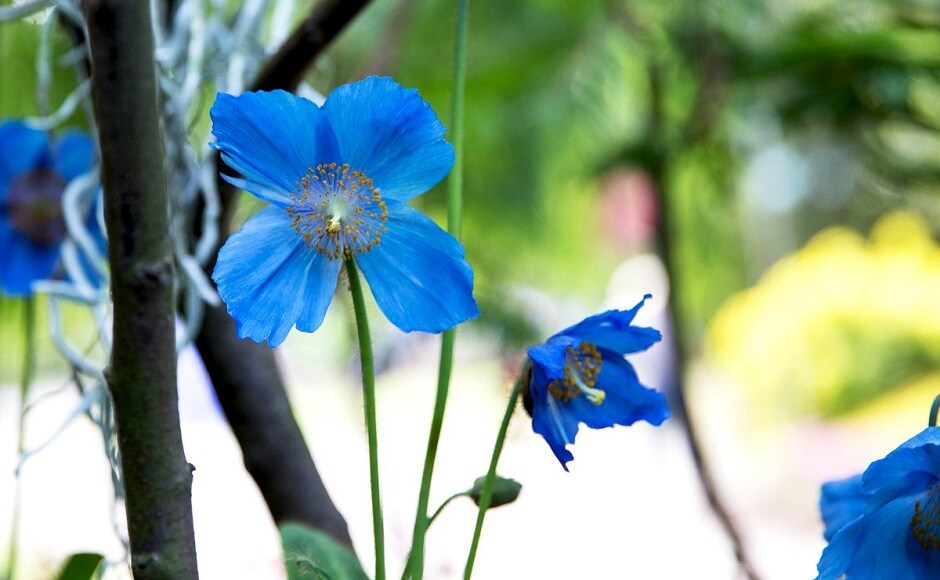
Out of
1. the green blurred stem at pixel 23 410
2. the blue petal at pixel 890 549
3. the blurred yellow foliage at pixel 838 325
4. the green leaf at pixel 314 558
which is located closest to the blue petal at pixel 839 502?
the blue petal at pixel 890 549

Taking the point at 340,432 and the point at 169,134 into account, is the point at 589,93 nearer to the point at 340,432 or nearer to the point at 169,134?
the point at 169,134

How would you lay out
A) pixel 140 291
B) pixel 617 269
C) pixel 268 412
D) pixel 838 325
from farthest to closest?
pixel 617 269 < pixel 838 325 < pixel 268 412 < pixel 140 291

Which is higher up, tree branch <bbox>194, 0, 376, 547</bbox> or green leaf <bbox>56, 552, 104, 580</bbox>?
tree branch <bbox>194, 0, 376, 547</bbox>

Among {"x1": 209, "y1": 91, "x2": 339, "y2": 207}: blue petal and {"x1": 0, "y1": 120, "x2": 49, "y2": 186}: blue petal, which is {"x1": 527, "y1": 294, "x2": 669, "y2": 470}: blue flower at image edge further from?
{"x1": 0, "y1": 120, "x2": 49, "y2": 186}: blue petal

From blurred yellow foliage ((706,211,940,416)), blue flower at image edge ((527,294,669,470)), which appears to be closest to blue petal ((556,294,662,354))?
blue flower at image edge ((527,294,669,470))

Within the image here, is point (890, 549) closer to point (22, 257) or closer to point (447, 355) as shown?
point (447, 355)

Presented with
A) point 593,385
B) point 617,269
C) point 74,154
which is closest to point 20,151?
point 74,154
